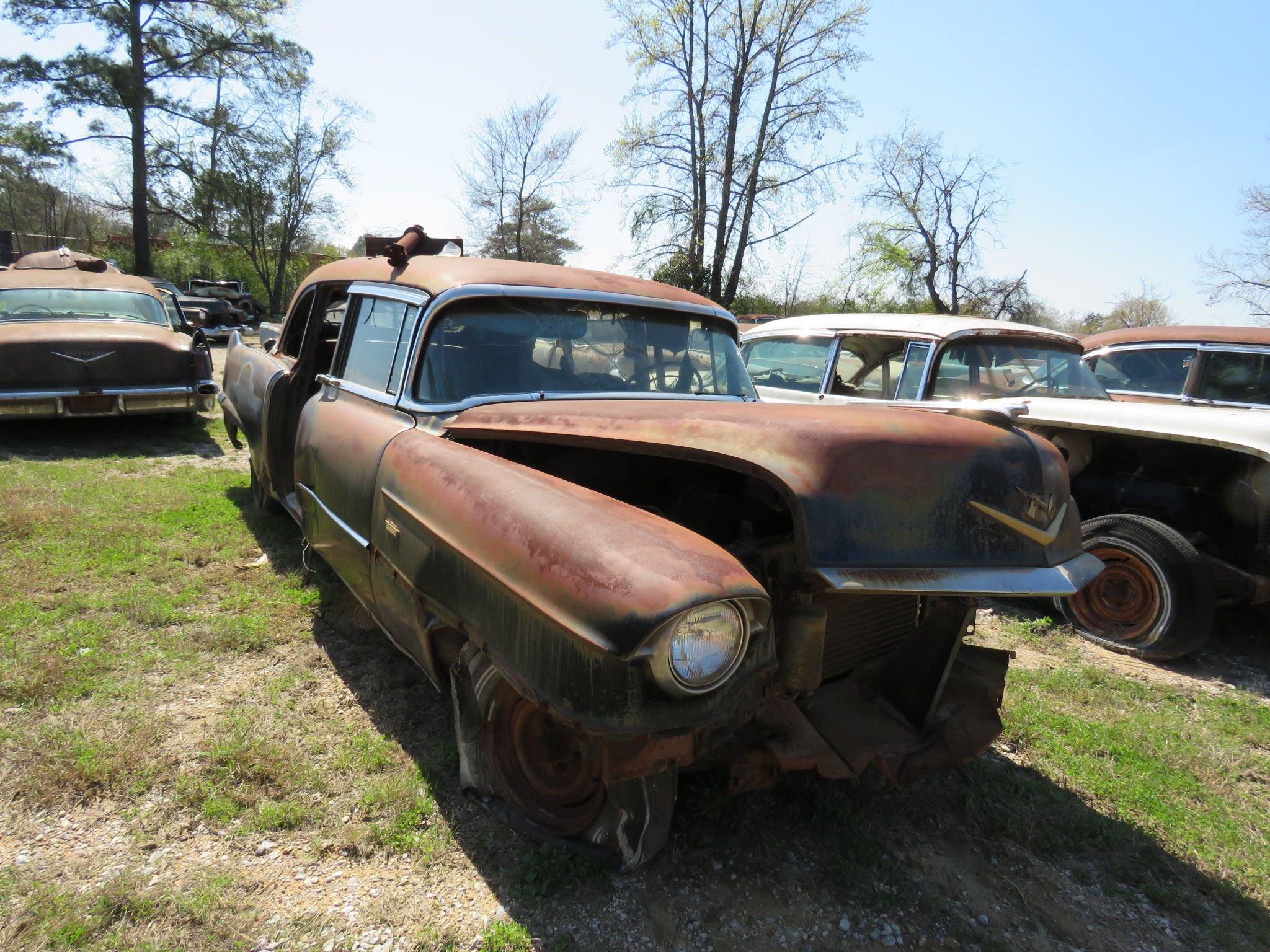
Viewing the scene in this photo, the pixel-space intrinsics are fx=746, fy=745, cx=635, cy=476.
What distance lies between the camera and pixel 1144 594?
429cm

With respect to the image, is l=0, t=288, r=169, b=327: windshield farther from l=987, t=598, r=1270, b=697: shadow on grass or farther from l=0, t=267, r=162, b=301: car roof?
l=987, t=598, r=1270, b=697: shadow on grass

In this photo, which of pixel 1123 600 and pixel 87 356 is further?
pixel 87 356

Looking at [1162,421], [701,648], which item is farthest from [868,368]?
[701,648]

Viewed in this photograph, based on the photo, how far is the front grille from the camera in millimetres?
2523

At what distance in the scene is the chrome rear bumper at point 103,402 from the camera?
6852 mm

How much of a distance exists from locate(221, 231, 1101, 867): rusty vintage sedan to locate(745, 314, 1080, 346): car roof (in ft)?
9.47

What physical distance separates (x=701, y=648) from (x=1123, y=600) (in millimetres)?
3824

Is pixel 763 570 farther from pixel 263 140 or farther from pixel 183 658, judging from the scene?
pixel 263 140

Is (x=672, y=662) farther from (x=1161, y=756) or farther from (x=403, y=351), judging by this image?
(x=1161, y=756)

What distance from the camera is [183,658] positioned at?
3.42 meters

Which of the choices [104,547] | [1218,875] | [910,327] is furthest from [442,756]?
[910,327]

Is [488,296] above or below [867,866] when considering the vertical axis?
above

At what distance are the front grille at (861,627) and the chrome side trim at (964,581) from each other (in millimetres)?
363

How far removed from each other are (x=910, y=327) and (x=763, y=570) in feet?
13.1
